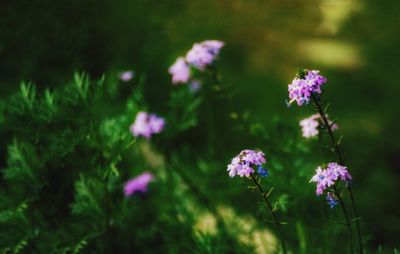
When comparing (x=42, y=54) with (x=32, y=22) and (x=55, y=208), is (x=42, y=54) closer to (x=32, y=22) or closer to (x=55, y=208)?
(x=32, y=22)

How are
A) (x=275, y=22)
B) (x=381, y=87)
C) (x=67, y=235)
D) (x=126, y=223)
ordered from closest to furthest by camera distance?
(x=67, y=235) → (x=126, y=223) → (x=381, y=87) → (x=275, y=22)

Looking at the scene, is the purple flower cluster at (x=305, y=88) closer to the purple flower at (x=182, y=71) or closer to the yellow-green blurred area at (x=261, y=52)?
the purple flower at (x=182, y=71)

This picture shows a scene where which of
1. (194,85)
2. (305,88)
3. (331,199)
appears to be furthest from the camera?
(194,85)

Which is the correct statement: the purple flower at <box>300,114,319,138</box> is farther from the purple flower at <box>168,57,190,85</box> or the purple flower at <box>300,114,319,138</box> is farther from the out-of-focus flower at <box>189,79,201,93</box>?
the out-of-focus flower at <box>189,79,201,93</box>

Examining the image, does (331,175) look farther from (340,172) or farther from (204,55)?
(204,55)

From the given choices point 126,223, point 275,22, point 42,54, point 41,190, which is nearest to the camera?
point 41,190

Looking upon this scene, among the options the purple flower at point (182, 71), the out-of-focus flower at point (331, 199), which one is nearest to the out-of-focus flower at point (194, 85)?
the purple flower at point (182, 71)

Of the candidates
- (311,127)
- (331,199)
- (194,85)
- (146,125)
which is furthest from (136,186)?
(331,199)

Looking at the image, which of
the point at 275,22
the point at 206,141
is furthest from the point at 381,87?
the point at 206,141
